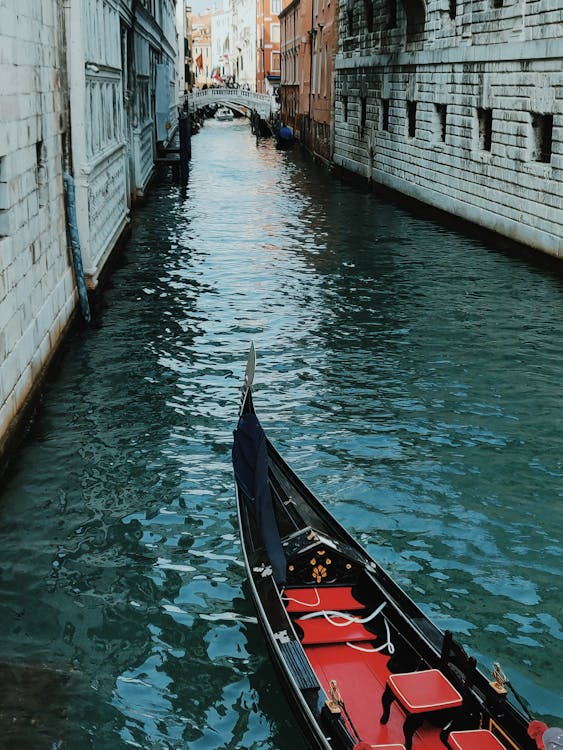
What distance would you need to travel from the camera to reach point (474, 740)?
393 centimetres

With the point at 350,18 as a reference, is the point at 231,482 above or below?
below

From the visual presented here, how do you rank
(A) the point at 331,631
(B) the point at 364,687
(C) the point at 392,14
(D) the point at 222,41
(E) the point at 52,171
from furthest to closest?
(D) the point at 222,41, (C) the point at 392,14, (E) the point at 52,171, (A) the point at 331,631, (B) the point at 364,687

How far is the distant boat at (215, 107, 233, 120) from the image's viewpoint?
78887mm

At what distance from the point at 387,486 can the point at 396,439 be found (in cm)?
100

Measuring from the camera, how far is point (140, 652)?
524cm

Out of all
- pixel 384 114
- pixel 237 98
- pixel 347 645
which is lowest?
pixel 347 645

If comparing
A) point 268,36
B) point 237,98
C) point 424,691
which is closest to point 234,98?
point 237,98

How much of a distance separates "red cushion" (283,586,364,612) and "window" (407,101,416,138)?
19.8m

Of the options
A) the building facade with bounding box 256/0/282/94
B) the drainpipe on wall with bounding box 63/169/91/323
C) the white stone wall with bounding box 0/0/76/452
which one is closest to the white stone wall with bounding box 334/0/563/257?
the drainpipe on wall with bounding box 63/169/91/323

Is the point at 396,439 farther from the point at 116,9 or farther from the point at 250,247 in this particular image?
the point at 116,9

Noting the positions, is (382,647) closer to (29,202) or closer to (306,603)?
(306,603)

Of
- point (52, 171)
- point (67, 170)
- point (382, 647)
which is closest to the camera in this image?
point (382, 647)

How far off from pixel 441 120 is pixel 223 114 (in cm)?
6584

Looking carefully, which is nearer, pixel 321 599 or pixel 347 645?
pixel 347 645
